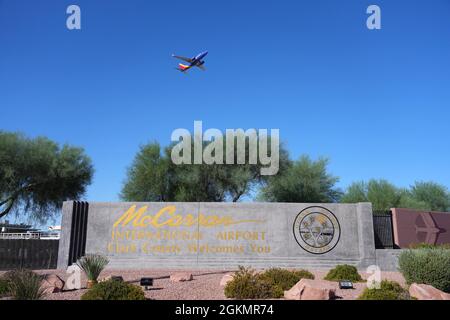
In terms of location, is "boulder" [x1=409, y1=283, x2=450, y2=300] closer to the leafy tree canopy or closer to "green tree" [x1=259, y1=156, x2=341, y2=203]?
"green tree" [x1=259, y1=156, x2=341, y2=203]

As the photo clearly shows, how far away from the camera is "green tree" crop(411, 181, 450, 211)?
51.7 metres

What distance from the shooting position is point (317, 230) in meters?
23.0

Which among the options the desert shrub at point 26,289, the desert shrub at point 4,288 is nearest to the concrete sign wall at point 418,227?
the desert shrub at point 26,289

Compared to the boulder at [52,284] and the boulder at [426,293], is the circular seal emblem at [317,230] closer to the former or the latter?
the boulder at [426,293]

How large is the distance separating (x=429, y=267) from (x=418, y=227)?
13505mm

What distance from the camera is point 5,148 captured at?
30859 millimetres

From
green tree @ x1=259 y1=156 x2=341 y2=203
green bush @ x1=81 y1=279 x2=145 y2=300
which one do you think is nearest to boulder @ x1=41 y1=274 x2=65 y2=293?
green bush @ x1=81 y1=279 x2=145 y2=300

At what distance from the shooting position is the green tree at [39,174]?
102ft

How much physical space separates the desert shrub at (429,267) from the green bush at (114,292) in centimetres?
942

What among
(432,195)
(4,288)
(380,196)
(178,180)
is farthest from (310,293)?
(432,195)

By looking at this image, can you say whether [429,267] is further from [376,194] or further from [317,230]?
[376,194]

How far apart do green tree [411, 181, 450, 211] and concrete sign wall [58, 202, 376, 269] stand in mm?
34014

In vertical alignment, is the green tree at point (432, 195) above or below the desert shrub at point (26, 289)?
above
